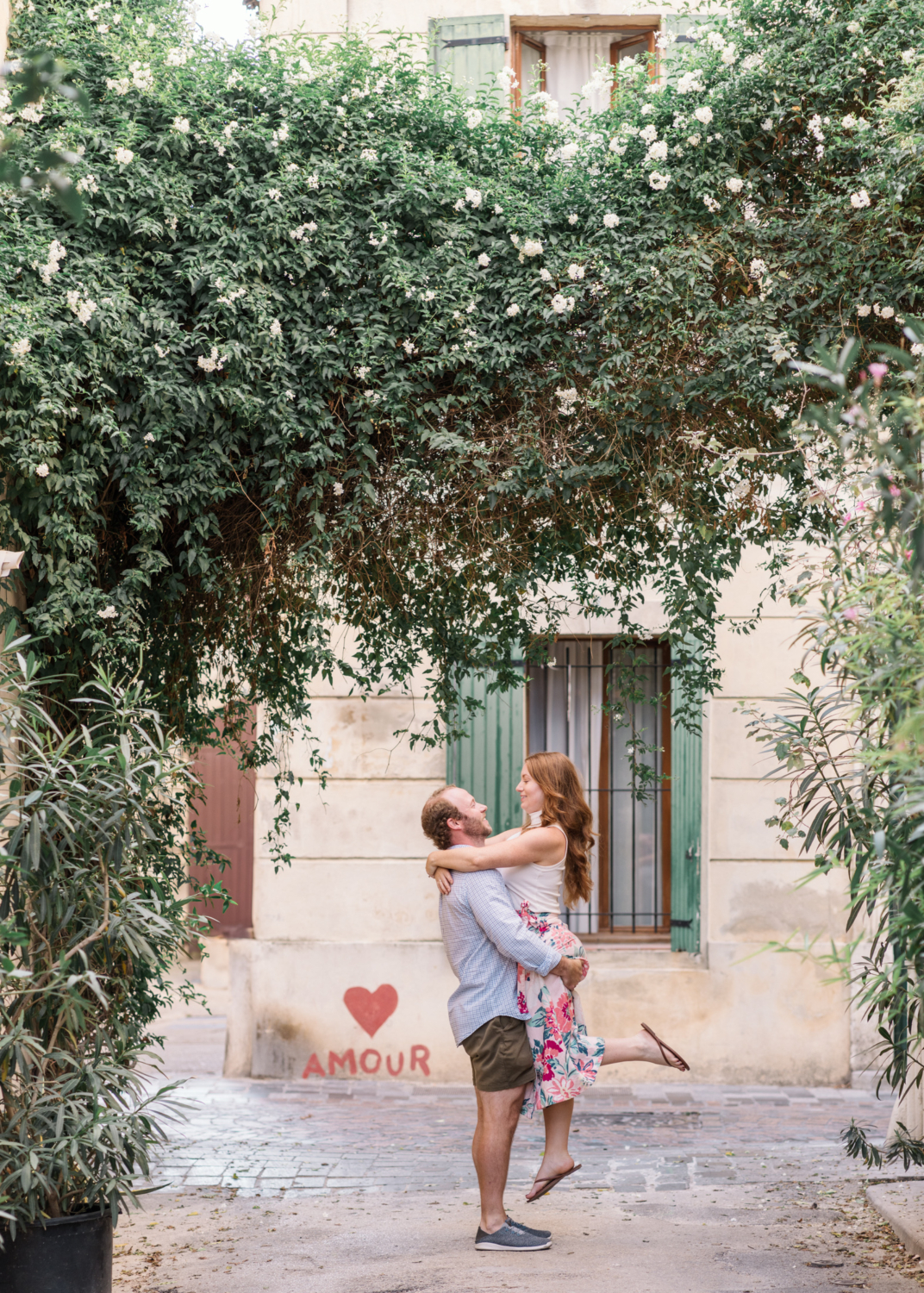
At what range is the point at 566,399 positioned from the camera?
492cm

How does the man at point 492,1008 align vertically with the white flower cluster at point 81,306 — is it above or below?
below

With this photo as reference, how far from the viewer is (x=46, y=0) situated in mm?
5004

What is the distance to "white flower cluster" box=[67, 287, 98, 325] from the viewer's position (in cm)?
448

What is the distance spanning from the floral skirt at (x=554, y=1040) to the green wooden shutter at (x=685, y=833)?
→ 13.6 ft

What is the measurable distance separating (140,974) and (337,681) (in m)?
4.20

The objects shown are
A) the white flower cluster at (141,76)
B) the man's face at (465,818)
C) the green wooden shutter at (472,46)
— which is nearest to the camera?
the white flower cluster at (141,76)

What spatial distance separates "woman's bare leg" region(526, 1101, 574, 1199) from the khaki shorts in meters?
0.22

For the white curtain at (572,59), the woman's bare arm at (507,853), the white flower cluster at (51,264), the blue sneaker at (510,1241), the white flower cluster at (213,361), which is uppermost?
the white curtain at (572,59)

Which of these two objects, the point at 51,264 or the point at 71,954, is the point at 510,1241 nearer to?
the point at 71,954

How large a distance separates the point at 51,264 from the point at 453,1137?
209 inches

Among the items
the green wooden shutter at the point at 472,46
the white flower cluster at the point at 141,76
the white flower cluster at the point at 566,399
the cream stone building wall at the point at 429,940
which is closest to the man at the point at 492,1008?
the white flower cluster at the point at 566,399

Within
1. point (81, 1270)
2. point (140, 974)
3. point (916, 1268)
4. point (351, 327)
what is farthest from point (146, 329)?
point (916, 1268)

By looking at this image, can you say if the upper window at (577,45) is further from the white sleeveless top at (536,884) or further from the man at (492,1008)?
the man at (492,1008)

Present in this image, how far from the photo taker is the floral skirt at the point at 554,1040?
4941mm
